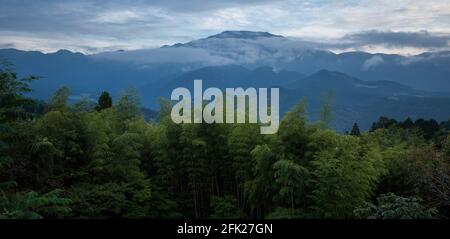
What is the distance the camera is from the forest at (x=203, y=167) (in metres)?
11.6

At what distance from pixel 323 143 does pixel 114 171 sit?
672cm

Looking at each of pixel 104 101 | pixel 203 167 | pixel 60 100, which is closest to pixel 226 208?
pixel 203 167

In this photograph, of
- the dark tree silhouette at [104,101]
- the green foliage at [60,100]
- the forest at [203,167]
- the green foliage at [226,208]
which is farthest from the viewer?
the dark tree silhouette at [104,101]

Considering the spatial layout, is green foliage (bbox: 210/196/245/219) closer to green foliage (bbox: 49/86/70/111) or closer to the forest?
the forest

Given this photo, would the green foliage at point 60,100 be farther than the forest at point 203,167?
Yes

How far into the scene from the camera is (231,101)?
15.0 meters

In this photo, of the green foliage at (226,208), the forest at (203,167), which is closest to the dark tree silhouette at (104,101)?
the forest at (203,167)

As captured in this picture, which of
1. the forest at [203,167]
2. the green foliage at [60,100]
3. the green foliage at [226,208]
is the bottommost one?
the green foliage at [226,208]

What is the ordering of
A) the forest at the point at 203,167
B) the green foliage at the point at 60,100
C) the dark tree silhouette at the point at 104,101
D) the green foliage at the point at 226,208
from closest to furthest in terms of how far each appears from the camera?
the forest at the point at 203,167 < the green foliage at the point at 226,208 < the green foliage at the point at 60,100 < the dark tree silhouette at the point at 104,101

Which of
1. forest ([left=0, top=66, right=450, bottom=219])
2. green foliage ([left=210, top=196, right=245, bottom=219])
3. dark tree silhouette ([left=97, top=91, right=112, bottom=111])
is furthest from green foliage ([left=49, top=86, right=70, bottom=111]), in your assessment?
dark tree silhouette ([left=97, top=91, right=112, bottom=111])

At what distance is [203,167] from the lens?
1559 centimetres

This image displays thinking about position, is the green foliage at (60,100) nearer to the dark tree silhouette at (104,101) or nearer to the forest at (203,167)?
the forest at (203,167)
